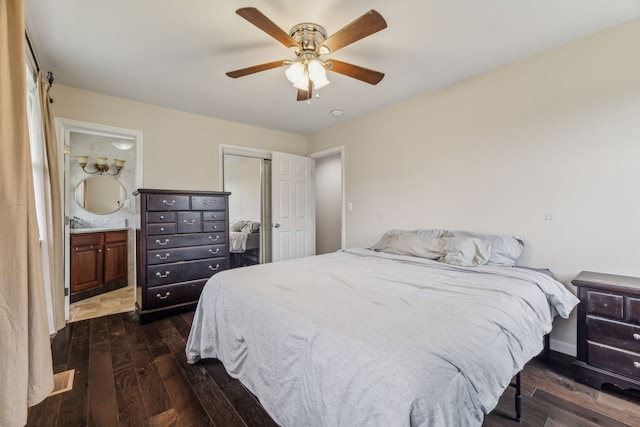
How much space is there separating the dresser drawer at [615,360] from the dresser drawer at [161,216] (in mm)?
3692

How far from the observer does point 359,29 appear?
158cm

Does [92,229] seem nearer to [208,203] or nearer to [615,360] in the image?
[208,203]

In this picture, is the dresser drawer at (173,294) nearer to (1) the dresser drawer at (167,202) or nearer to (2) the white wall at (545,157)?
(1) the dresser drawer at (167,202)

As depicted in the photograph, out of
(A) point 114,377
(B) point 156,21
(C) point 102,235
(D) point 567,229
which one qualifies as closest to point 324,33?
(B) point 156,21

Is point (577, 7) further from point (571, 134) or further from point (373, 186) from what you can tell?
point (373, 186)

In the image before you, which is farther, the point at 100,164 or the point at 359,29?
the point at 100,164

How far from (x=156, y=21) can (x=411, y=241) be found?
267cm

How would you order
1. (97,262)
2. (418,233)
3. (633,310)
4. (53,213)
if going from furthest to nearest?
(97,262), (418,233), (53,213), (633,310)

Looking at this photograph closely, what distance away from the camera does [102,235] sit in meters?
3.98

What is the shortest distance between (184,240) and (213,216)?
0.41 metres

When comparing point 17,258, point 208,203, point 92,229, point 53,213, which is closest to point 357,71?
point 17,258

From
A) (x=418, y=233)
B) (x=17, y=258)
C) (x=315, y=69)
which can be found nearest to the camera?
(x=17, y=258)

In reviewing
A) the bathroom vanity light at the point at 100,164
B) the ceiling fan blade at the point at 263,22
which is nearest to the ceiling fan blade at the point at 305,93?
the ceiling fan blade at the point at 263,22

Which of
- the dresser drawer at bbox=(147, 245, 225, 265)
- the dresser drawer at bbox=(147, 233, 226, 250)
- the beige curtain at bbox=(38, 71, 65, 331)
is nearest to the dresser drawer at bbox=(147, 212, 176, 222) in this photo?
the dresser drawer at bbox=(147, 233, 226, 250)
